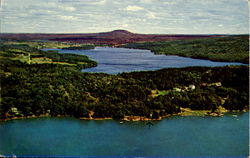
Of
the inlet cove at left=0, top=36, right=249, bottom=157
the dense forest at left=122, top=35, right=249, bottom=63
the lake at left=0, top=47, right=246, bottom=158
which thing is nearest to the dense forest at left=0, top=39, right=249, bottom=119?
the inlet cove at left=0, top=36, right=249, bottom=157

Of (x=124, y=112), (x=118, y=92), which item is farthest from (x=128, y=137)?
(x=118, y=92)

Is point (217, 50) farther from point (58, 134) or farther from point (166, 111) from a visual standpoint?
point (58, 134)

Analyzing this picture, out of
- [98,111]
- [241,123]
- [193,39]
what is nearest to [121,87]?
[98,111]

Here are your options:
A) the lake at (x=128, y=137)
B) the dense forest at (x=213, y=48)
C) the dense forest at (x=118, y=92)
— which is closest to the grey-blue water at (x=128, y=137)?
the lake at (x=128, y=137)

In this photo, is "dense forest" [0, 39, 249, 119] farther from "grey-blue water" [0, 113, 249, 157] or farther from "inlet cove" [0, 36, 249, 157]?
"grey-blue water" [0, 113, 249, 157]

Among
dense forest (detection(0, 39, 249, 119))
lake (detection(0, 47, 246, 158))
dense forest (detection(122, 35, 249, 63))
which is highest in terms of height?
dense forest (detection(122, 35, 249, 63))

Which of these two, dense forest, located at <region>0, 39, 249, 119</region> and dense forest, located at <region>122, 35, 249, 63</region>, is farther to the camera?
dense forest, located at <region>122, 35, 249, 63</region>
